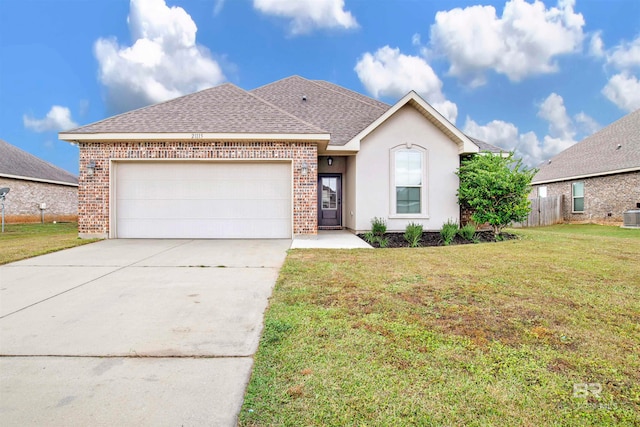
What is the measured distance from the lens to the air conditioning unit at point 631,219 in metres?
15.0

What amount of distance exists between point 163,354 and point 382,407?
1.85m

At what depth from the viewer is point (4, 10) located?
707 inches

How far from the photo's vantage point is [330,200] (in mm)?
13422

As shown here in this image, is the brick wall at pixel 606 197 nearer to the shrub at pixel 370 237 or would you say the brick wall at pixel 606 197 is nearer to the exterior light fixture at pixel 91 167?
the shrub at pixel 370 237

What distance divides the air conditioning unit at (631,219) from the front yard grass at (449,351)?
13.7 meters

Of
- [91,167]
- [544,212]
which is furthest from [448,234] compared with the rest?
[544,212]

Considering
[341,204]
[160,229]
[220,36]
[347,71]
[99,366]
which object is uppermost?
[220,36]

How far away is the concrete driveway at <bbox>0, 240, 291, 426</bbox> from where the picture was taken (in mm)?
2023

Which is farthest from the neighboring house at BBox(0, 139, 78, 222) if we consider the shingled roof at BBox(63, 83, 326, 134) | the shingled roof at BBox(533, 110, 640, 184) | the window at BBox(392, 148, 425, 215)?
the shingled roof at BBox(533, 110, 640, 184)

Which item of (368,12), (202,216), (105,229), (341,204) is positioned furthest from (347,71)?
(105,229)

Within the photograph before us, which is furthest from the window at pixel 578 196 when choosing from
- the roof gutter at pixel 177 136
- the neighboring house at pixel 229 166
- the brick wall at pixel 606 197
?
the roof gutter at pixel 177 136

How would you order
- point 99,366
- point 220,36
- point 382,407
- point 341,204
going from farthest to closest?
point 220,36 < point 341,204 < point 99,366 < point 382,407

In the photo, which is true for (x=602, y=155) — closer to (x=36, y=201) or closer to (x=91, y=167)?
(x=91, y=167)

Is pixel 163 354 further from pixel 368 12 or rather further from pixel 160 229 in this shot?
pixel 368 12
